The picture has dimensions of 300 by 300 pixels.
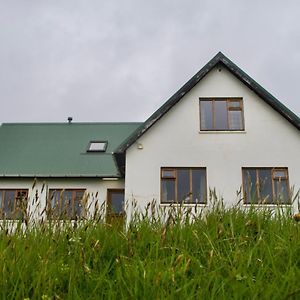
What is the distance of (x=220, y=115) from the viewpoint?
1933 cm

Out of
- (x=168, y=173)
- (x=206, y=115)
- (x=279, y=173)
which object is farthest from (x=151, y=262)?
(x=206, y=115)

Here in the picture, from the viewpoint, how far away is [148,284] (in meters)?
3.14

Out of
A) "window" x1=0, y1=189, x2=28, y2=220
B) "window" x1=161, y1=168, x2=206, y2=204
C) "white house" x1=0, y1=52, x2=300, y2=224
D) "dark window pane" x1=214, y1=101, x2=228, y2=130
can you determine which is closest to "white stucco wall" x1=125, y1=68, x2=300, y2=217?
"white house" x1=0, y1=52, x2=300, y2=224

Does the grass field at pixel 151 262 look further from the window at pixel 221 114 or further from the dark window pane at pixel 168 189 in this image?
the window at pixel 221 114

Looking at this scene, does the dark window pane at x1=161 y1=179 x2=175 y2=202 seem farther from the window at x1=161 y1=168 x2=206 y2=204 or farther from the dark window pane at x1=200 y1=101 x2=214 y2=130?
the dark window pane at x1=200 y1=101 x2=214 y2=130

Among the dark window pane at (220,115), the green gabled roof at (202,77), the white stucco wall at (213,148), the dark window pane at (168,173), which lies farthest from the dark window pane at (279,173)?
the dark window pane at (168,173)

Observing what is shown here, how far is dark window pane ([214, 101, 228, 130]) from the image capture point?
750 inches

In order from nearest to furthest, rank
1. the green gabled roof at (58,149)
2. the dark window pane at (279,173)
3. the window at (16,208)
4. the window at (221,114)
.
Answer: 1. the window at (16,208)
2. the dark window pane at (279,173)
3. the window at (221,114)
4. the green gabled roof at (58,149)

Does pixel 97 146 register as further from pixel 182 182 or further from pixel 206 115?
pixel 182 182

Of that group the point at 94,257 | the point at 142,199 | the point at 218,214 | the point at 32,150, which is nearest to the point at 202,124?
the point at 142,199

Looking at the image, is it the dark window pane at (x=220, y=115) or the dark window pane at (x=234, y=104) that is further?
the dark window pane at (x=234, y=104)

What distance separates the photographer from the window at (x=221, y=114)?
1903cm

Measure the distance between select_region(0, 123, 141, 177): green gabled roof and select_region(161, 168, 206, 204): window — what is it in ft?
13.0

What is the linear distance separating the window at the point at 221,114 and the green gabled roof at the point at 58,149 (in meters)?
5.06
